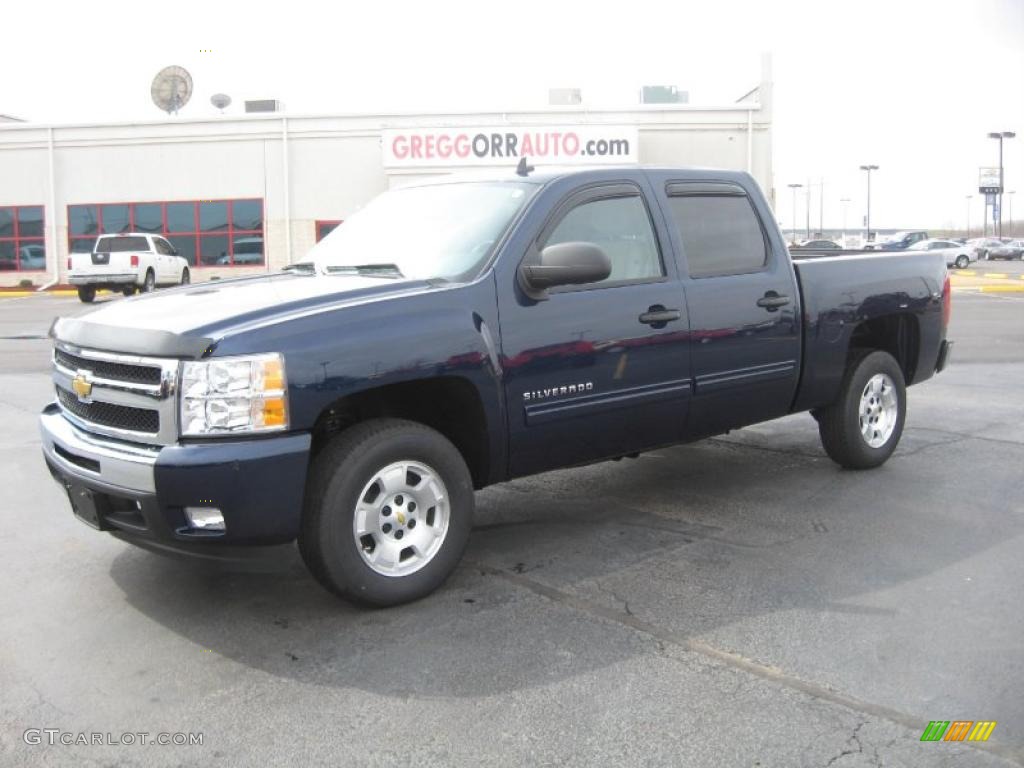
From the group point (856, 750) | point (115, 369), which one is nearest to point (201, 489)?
point (115, 369)

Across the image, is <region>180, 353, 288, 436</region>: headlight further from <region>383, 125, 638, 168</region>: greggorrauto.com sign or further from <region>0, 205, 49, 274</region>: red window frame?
<region>0, 205, 49, 274</region>: red window frame

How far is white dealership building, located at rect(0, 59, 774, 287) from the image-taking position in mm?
33531

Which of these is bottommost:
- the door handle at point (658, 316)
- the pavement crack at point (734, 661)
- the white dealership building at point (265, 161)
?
the pavement crack at point (734, 661)

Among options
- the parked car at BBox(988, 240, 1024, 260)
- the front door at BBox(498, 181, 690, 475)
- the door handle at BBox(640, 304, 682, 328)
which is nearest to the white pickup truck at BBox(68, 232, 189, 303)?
the front door at BBox(498, 181, 690, 475)

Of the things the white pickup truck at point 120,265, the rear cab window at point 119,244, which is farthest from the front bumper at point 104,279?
the rear cab window at point 119,244

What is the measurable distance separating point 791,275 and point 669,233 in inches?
39.7

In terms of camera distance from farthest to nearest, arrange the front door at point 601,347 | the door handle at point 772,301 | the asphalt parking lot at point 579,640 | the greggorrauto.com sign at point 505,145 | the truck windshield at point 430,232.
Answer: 1. the greggorrauto.com sign at point 505,145
2. the door handle at point 772,301
3. the truck windshield at point 430,232
4. the front door at point 601,347
5. the asphalt parking lot at point 579,640

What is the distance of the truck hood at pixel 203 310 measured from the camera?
4059mm

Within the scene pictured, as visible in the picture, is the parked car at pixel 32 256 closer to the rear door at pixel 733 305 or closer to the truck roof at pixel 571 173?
the truck roof at pixel 571 173

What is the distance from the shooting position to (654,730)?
338cm

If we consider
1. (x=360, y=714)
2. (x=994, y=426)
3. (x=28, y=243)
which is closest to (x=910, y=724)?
A: (x=360, y=714)

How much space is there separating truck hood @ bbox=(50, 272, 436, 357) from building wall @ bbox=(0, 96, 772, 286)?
29643 millimetres

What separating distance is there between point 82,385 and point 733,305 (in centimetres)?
337

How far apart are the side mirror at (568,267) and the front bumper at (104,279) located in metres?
24.9
